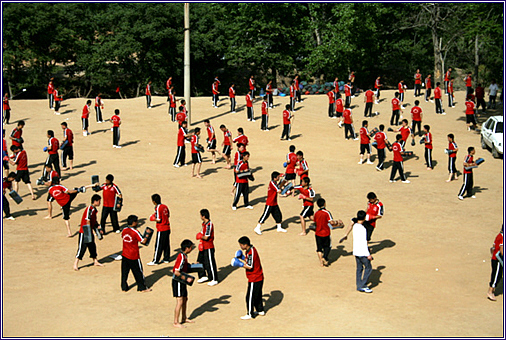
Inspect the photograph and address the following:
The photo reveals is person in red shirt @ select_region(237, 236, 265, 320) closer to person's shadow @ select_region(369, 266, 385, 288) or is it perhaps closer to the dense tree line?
person's shadow @ select_region(369, 266, 385, 288)

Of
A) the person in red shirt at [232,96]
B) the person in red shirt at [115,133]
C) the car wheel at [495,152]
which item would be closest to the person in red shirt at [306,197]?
the person in red shirt at [115,133]

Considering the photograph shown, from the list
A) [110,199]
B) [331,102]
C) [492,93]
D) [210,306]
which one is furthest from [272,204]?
[492,93]

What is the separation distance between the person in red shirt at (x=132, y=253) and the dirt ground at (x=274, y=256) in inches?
10.8

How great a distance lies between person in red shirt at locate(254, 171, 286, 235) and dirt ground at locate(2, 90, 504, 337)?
0.38 m

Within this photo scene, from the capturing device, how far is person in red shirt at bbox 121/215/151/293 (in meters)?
12.3

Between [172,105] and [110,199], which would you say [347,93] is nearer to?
[172,105]

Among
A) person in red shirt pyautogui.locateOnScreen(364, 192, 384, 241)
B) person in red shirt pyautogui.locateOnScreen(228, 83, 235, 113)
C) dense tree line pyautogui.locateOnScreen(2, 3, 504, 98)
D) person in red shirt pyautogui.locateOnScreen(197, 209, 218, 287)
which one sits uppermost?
dense tree line pyautogui.locateOnScreen(2, 3, 504, 98)

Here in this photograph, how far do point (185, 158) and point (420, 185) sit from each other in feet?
29.6

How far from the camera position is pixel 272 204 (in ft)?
51.9

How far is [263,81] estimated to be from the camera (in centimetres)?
4884

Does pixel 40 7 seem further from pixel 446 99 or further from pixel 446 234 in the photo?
pixel 446 234

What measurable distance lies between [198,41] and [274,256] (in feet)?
101

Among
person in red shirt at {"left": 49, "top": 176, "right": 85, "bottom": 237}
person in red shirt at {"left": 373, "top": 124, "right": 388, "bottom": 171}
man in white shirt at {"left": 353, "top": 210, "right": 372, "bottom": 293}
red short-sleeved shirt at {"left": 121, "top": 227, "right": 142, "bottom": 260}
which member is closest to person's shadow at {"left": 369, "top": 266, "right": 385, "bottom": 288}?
man in white shirt at {"left": 353, "top": 210, "right": 372, "bottom": 293}

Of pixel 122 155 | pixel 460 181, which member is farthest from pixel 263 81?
pixel 460 181
